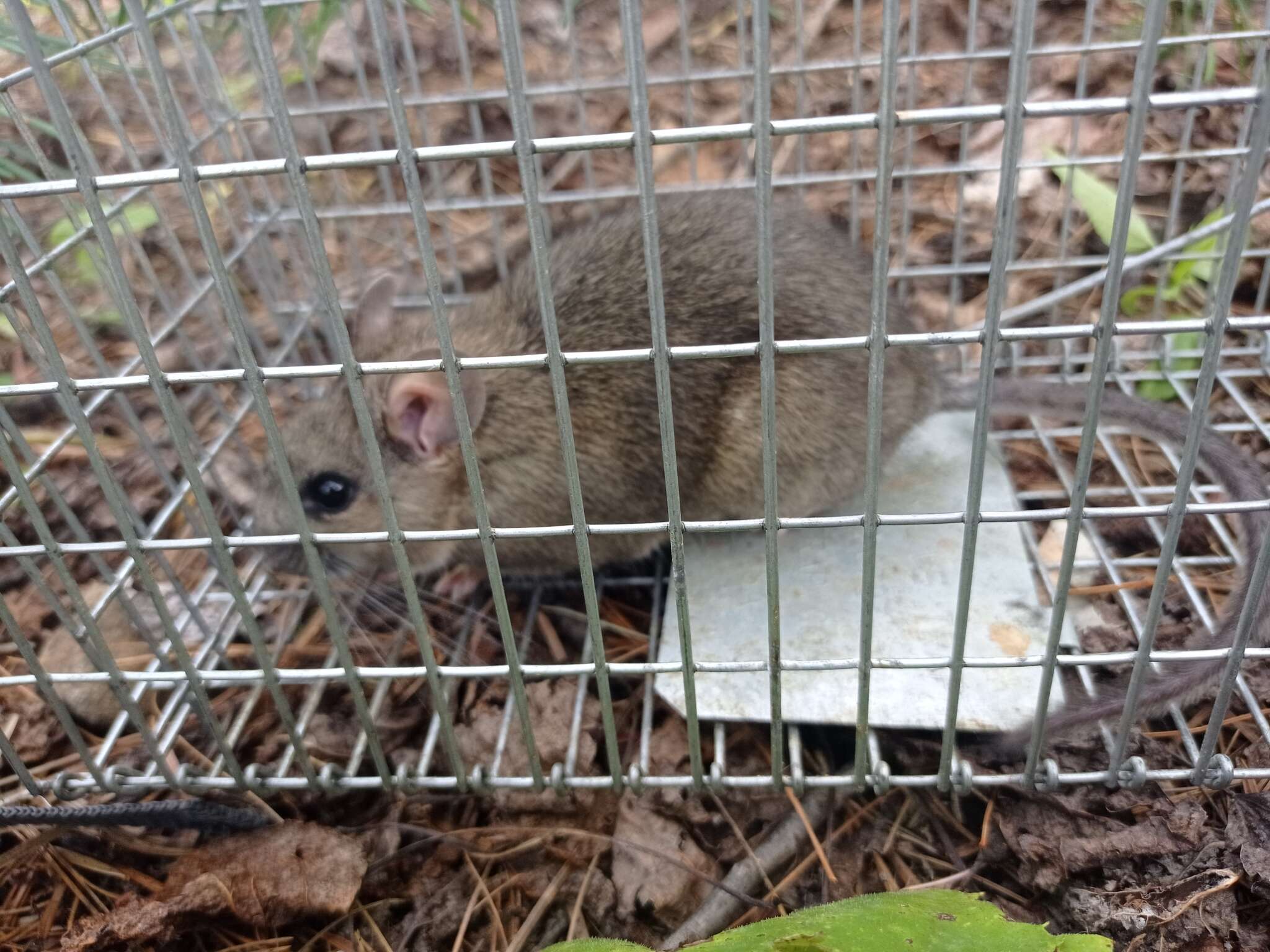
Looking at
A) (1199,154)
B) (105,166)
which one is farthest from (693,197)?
(105,166)

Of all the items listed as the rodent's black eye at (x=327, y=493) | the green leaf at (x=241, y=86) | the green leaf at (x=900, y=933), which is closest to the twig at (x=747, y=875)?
the green leaf at (x=900, y=933)

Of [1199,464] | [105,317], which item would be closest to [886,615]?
[1199,464]

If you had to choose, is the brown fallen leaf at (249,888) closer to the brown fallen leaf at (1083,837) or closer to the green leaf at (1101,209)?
the brown fallen leaf at (1083,837)

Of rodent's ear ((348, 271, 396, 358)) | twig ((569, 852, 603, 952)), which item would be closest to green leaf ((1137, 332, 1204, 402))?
twig ((569, 852, 603, 952))

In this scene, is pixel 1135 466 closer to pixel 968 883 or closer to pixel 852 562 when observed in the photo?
pixel 852 562

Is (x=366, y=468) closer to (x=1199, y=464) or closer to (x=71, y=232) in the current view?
(x=71, y=232)

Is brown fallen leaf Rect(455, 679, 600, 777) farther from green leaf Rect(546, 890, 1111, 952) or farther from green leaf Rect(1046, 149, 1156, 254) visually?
green leaf Rect(1046, 149, 1156, 254)
